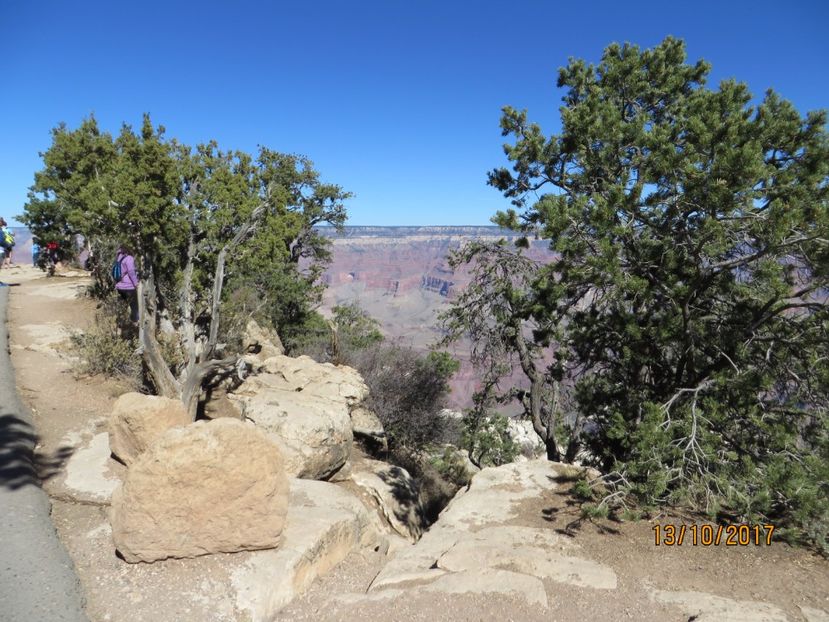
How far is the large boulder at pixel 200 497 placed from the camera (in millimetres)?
4641

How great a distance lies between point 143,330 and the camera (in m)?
8.17

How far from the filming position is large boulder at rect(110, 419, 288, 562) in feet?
15.2

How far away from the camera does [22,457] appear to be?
6.08 m

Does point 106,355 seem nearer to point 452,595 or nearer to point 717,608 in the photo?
point 452,595

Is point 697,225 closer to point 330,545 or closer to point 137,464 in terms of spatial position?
point 330,545

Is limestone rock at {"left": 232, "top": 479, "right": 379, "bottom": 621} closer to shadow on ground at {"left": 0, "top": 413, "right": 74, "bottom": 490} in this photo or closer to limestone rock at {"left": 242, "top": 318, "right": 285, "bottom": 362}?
shadow on ground at {"left": 0, "top": 413, "right": 74, "bottom": 490}

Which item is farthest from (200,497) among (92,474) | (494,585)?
(494,585)

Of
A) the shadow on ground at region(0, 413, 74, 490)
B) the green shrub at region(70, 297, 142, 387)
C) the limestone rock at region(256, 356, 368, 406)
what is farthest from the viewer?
the limestone rock at region(256, 356, 368, 406)

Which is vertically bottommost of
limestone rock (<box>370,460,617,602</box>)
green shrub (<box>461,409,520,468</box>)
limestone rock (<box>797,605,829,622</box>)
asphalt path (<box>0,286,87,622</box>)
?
green shrub (<box>461,409,520,468</box>)

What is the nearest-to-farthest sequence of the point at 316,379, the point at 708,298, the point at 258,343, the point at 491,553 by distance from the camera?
the point at 491,553 → the point at 708,298 → the point at 316,379 → the point at 258,343

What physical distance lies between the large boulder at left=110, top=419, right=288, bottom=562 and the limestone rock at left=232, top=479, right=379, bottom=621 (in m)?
0.27
